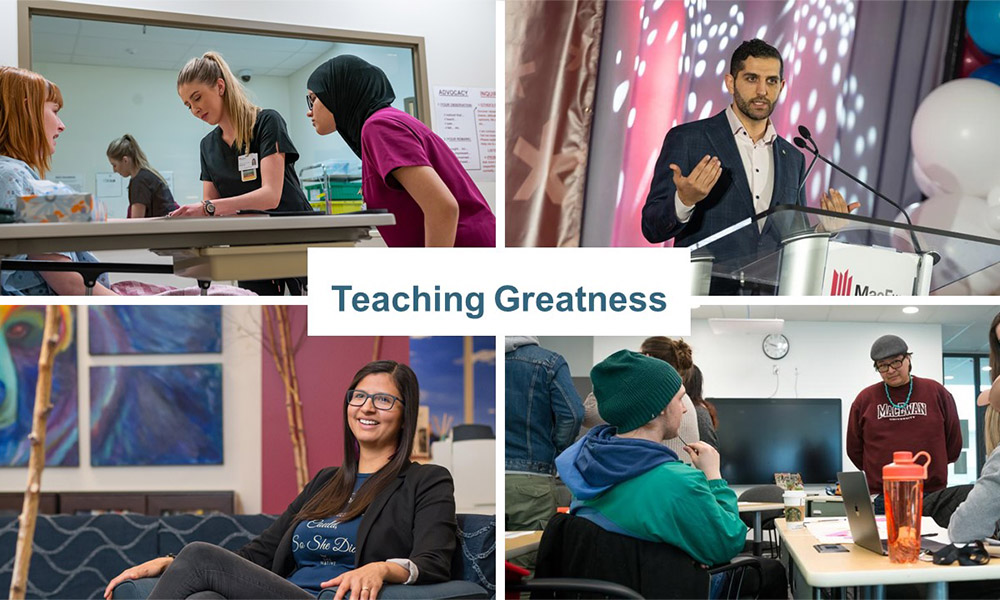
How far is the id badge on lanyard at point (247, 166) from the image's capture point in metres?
3.13

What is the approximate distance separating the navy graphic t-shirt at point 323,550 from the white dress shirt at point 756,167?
4.33 ft

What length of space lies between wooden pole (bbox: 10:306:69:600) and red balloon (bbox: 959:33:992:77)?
3.12m

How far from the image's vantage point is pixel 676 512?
2.58m

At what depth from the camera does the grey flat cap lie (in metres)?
2.92

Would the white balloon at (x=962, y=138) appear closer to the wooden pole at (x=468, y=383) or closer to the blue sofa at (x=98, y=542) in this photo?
the wooden pole at (x=468, y=383)

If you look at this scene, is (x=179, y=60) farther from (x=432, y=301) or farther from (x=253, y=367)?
(x=432, y=301)

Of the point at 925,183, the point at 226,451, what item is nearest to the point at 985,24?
the point at 925,183

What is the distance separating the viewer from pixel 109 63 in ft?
10.8

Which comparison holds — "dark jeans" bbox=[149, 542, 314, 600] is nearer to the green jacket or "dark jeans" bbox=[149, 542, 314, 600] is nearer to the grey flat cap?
the green jacket

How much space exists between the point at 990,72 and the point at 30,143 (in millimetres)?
3062

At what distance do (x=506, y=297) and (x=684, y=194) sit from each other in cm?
65

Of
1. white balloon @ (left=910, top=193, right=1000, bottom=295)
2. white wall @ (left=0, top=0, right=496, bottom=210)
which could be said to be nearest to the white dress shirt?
white balloon @ (left=910, top=193, right=1000, bottom=295)

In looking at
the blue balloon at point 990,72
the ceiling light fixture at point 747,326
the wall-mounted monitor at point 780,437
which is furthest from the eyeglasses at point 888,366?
the blue balloon at point 990,72

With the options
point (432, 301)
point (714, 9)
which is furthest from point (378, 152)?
point (714, 9)
